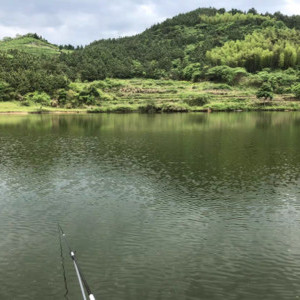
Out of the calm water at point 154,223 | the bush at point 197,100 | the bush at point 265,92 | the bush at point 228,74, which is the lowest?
the calm water at point 154,223

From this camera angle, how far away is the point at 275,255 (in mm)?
14320

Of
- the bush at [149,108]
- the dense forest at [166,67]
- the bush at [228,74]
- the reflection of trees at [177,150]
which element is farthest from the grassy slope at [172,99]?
the reflection of trees at [177,150]

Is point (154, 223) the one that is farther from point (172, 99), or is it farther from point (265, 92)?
point (265, 92)

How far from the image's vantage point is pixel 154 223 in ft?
58.0

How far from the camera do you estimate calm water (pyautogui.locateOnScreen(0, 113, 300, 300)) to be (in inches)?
483

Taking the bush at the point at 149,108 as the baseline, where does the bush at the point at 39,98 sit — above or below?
above

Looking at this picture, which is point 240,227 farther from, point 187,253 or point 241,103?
point 241,103

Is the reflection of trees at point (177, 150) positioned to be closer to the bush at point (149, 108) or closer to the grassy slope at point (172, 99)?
the bush at point (149, 108)

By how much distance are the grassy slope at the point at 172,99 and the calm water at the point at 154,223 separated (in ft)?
225

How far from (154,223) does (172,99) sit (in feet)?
316

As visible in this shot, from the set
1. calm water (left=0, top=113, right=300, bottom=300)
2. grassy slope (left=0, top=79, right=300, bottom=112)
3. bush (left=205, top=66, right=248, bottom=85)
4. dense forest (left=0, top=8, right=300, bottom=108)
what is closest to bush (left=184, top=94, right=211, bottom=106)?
grassy slope (left=0, top=79, right=300, bottom=112)

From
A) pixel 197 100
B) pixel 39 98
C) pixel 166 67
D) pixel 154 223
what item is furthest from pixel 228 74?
pixel 154 223

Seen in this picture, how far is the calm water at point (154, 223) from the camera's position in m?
12.3

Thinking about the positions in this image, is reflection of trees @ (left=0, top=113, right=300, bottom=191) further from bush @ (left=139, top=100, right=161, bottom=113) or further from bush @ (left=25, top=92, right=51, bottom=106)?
bush @ (left=25, top=92, right=51, bottom=106)
